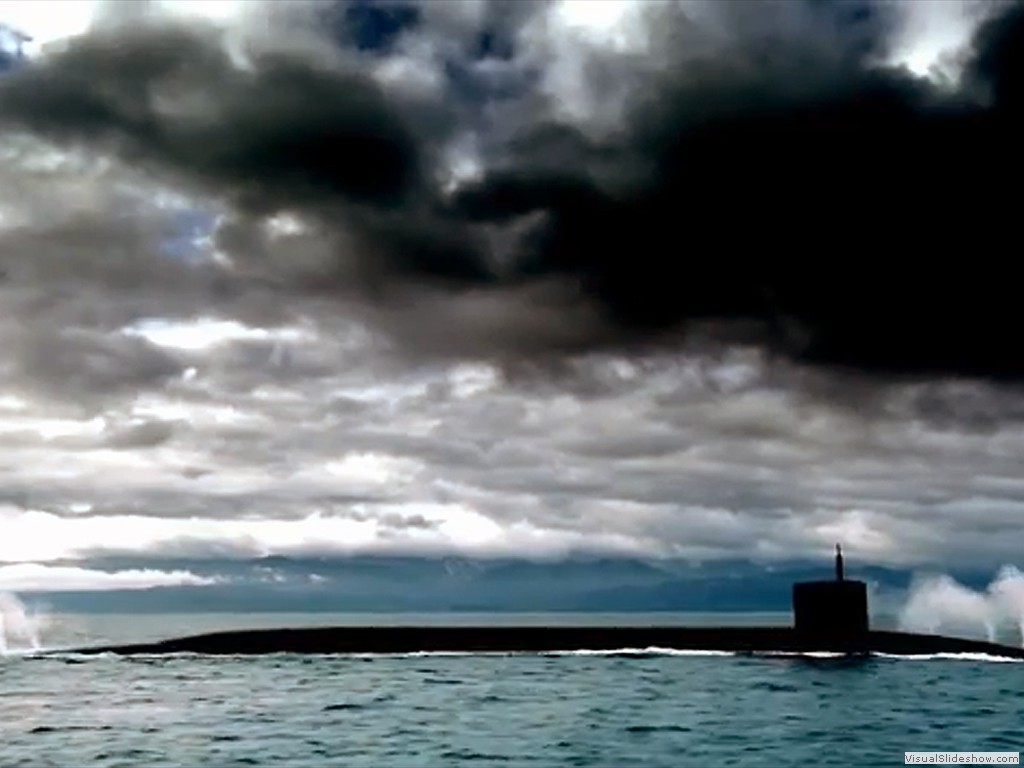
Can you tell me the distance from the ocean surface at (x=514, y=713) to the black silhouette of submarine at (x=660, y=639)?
7.67 feet

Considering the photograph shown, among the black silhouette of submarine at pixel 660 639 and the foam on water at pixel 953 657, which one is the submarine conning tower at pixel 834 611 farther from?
the foam on water at pixel 953 657

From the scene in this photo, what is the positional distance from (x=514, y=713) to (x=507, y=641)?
3780cm

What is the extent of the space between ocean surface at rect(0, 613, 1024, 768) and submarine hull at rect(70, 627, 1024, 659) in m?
5.30

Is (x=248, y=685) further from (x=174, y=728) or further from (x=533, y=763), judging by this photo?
(x=533, y=763)

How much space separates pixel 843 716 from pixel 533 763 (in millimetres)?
17630

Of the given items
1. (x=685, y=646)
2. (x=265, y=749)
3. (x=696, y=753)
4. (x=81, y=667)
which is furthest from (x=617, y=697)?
(x=81, y=667)

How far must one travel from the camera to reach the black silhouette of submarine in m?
78.9

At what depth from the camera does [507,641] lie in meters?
91.3

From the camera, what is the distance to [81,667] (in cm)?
8306

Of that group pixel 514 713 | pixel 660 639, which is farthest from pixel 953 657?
pixel 514 713

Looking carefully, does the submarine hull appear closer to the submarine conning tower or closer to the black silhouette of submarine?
the black silhouette of submarine

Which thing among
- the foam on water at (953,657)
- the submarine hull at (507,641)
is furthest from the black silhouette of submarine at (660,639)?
the foam on water at (953,657)

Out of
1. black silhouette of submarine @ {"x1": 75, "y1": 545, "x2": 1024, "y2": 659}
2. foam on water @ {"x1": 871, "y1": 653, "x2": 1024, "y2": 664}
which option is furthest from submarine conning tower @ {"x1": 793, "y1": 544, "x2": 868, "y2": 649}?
foam on water @ {"x1": 871, "y1": 653, "x2": 1024, "y2": 664}

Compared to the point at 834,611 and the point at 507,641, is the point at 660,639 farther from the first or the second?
the point at 834,611
